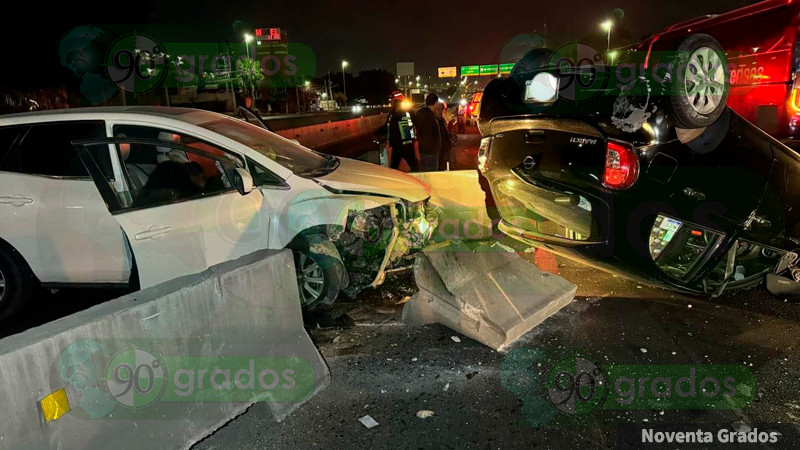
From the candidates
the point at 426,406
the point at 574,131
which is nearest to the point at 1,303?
the point at 426,406

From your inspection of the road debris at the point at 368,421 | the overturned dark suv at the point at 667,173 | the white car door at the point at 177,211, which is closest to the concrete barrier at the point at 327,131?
the white car door at the point at 177,211

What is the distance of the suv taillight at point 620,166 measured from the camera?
3.46 m

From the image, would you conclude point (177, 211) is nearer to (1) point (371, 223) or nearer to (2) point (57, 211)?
(2) point (57, 211)

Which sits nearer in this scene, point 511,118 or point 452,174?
point 511,118

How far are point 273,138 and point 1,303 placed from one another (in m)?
2.68

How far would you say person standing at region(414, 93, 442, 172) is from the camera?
7668 millimetres

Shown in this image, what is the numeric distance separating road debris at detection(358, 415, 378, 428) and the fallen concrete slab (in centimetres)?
114

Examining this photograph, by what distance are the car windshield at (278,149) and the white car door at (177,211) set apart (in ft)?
0.82

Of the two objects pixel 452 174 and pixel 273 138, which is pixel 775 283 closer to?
pixel 452 174

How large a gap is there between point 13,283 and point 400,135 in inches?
192

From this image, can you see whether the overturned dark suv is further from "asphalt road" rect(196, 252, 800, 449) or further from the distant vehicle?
the distant vehicle

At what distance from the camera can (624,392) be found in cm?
322
